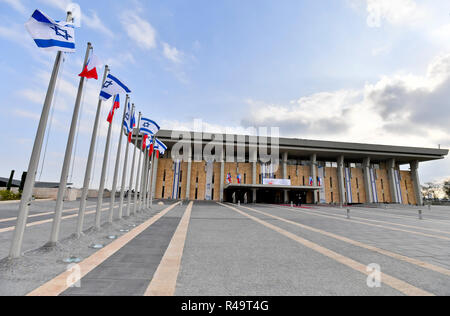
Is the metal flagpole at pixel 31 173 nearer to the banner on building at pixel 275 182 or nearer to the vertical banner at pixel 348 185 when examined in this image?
the banner on building at pixel 275 182

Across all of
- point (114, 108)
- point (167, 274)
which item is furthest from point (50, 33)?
point (167, 274)

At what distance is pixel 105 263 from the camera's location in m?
4.19

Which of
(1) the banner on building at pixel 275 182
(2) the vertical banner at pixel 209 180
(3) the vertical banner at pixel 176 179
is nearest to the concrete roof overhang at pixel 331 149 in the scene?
(3) the vertical banner at pixel 176 179

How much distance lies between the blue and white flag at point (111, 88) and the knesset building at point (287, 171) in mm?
39187

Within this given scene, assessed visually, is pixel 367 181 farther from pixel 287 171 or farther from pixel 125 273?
pixel 125 273

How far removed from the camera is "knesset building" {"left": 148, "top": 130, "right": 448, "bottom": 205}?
48031 millimetres

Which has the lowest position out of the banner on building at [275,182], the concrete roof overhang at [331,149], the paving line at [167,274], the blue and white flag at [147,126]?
the paving line at [167,274]

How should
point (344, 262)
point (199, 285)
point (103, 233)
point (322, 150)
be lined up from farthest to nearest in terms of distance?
point (322, 150)
point (103, 233)
point (344, 262)
point (199, 285)

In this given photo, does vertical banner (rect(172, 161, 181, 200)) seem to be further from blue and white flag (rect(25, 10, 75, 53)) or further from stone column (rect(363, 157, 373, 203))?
stone column (rect(363, 157, 373, 203))

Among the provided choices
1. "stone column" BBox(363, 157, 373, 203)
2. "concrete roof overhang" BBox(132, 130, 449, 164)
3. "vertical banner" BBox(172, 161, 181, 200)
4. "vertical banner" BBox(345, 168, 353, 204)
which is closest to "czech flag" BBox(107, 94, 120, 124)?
"concrete roof overhang" BBox(132, 130, 449, 164)

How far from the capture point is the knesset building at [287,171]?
48031 millimetres
